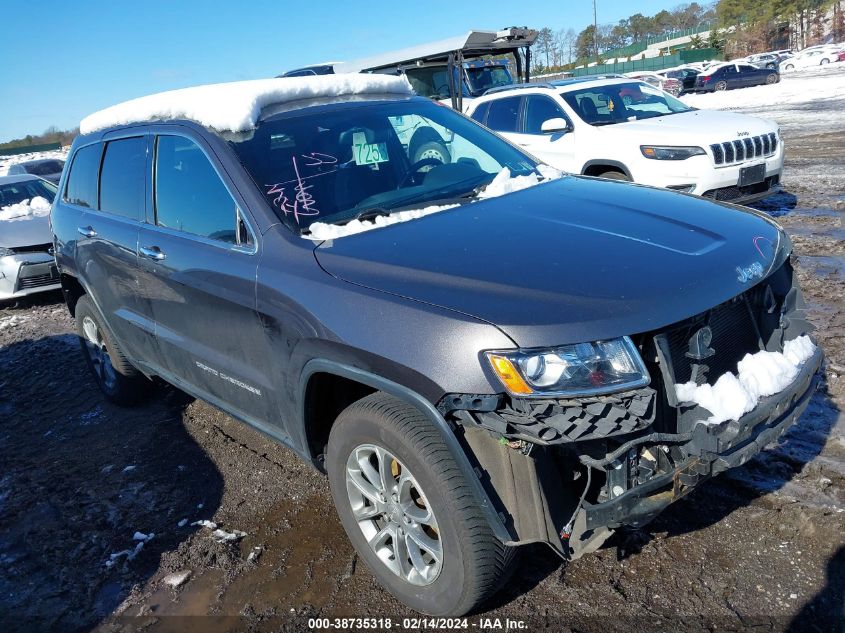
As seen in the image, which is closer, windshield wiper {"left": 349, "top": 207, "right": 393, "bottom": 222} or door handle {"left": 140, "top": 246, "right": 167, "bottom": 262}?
windshield wiper {"left": 349, "top": 207, "right": 393, "bottom": 222}

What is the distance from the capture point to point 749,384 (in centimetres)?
242

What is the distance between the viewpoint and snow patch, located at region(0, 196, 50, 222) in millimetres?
9047

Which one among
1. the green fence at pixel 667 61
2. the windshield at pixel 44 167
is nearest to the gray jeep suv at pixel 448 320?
the windshield at pixel 44 167

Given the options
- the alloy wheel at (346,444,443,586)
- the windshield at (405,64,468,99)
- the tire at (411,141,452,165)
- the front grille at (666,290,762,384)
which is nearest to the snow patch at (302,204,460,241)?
the tire at (411,141,452,165)

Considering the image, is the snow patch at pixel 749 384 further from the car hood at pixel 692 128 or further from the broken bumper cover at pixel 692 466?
the car hood at pixel 692 128

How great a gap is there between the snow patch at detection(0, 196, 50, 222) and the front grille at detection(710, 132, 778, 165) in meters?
8.57

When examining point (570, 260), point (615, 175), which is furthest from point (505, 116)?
point (570, 260)

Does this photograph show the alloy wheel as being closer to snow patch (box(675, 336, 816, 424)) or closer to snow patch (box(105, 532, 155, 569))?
Result: snow patch (box(675, 336, 816, 424))

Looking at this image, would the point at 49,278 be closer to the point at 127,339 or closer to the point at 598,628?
the point at 127,339

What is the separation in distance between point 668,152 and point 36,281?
7.75 meters

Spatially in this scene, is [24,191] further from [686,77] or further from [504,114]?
[686,77]

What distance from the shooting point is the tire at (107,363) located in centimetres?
475

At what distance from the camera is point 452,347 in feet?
6.97

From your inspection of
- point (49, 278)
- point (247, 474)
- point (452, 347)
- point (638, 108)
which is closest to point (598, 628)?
point (452, 347)
